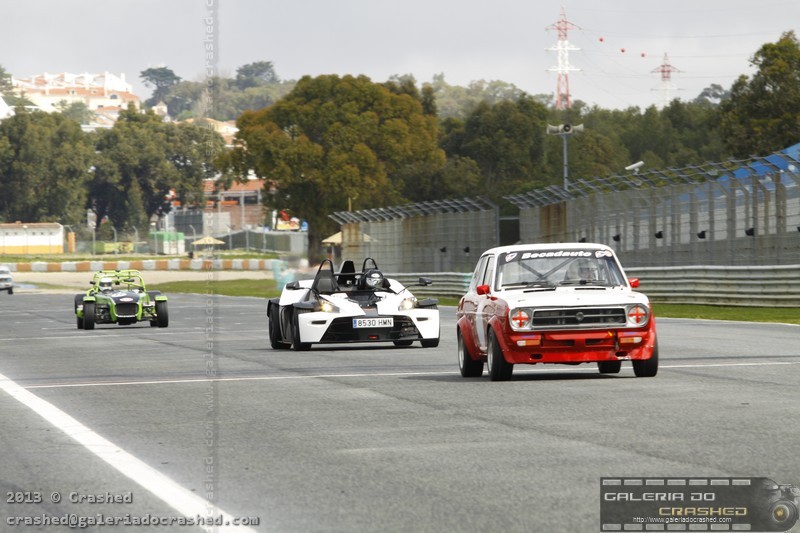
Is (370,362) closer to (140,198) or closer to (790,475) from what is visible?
(790,475)

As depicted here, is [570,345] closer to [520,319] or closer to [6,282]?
[520,319]

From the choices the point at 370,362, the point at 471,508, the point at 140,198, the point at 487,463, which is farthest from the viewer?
the point at 140,198

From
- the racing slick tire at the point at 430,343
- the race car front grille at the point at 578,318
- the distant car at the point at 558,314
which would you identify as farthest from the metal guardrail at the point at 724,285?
the race car front grille at the point at 578,318

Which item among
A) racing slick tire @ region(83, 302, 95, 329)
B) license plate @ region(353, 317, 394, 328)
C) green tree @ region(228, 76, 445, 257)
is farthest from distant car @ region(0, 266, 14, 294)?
license plate @ region(353, 317, 394, 328)

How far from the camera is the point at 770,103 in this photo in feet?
214

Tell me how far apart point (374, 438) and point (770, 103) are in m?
58.1

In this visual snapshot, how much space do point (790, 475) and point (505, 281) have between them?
24.2 ft

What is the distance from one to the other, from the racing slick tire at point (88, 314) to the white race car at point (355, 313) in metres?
11.1

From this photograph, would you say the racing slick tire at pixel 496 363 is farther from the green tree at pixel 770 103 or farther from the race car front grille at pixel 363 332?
the green tree at pixel 770 103

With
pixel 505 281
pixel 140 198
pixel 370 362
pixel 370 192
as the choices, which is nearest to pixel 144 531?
pixel 505 281

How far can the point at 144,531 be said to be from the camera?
666 cm

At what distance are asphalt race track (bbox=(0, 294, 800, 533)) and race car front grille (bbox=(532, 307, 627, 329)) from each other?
557mm

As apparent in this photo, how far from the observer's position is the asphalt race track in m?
7.24

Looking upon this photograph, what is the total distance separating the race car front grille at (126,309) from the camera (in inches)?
1291
